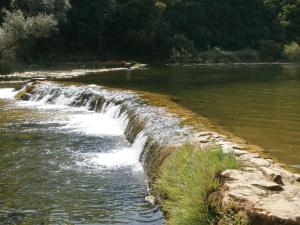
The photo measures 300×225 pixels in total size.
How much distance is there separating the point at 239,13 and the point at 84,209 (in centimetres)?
8414

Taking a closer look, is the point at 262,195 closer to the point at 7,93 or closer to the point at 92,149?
the point at 92,149

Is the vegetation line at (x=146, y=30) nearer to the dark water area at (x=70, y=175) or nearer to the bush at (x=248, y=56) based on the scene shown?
the bush at (x=248, y=56)

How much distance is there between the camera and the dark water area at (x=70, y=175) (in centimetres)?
921

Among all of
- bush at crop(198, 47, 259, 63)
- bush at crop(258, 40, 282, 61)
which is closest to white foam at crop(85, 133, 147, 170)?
bush at crop(198, 47, 259, 63)

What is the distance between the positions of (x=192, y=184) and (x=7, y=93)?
25137 millimetres

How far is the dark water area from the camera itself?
921 centimetres

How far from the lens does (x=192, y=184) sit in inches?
292

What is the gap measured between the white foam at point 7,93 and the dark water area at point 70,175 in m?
10.2

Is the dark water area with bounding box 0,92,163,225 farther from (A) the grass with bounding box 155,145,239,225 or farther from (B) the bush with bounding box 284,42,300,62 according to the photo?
(B) the bush with bounding box 284,42,300,62

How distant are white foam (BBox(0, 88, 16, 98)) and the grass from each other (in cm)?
2246

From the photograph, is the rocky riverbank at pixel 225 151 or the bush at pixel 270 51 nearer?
the rocky riverbank at pixel 225 151

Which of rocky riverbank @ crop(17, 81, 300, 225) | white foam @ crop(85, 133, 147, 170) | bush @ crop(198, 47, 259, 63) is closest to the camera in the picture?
rocky riverbank @ crop(17, 81, 300, 225)

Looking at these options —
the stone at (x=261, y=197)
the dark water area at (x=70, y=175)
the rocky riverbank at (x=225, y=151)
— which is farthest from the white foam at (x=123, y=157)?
the stone at (x=261, y=197)

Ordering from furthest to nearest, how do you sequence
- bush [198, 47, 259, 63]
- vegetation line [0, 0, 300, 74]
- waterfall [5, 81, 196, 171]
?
bush [198, 47, 259, 63]
vegetation line [0, 0, 300, 74]
waterfall [5, 81, 196, 171]
